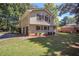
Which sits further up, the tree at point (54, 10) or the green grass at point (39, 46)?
the tree at point (54, 10)

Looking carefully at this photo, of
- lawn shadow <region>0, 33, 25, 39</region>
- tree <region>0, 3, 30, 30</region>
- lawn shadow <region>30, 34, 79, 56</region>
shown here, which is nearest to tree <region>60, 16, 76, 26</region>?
lawn shadow <region>30, 34, 79, 56</region>

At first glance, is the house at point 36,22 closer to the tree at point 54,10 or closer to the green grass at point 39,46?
the tree at point 54,10

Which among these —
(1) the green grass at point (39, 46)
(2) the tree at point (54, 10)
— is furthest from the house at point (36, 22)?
(1) the green grass at point (39, 46)

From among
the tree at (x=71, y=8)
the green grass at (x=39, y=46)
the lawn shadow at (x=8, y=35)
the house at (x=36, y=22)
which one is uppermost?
the tree at (x=71, y=8)

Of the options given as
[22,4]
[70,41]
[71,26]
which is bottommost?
[70,41]

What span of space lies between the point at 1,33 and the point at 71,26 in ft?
3.97

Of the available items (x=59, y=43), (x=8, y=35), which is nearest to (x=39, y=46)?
(x=59, y=43)

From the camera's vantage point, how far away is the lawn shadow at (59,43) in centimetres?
343

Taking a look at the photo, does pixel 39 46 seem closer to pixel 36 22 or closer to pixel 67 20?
pixel 36 22

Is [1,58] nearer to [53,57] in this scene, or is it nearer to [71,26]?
[53,57]

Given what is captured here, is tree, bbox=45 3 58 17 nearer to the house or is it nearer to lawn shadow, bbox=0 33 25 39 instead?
the house

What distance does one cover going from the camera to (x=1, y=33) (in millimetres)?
3426

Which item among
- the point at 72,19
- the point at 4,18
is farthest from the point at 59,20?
the point at 4,18

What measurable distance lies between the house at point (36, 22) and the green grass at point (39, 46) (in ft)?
0.52
